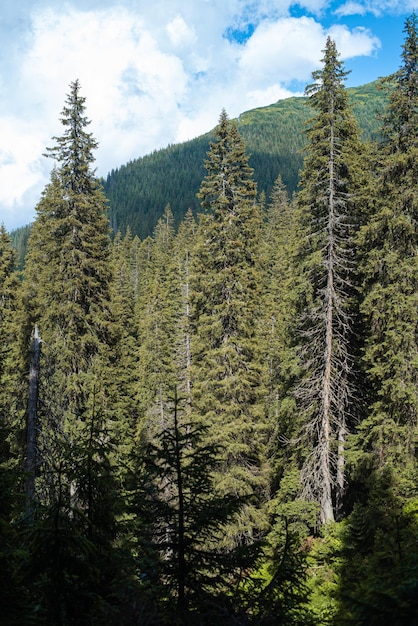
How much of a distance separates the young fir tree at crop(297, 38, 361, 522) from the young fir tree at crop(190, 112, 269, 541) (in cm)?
237

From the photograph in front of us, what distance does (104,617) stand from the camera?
3508 millimetres

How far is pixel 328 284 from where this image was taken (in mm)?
15500

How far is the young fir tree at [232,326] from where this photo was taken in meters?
16.9

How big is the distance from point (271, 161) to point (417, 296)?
193 m

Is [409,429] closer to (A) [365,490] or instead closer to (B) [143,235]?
(A) [365,490]

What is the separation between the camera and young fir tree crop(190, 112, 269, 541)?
16875 mm

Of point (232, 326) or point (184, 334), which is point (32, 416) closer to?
point (232, 326)

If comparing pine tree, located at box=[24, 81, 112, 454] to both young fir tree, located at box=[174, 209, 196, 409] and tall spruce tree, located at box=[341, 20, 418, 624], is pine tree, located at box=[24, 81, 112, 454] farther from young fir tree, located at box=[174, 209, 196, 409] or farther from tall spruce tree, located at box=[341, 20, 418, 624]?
tall spruce tree, located at box=[341, 20, 418, 624]

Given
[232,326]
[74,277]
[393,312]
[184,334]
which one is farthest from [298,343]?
A: [184,334]

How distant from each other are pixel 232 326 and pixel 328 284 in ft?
15.0

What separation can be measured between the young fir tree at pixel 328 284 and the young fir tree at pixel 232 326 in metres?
2.37

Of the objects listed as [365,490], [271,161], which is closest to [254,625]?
[365,490]

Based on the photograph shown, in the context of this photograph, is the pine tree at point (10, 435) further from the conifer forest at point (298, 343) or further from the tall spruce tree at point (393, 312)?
the tall spruce tree at point (393, 312)

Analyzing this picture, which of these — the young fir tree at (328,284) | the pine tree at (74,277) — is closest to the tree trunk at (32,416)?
the pine tree at (74,277)
